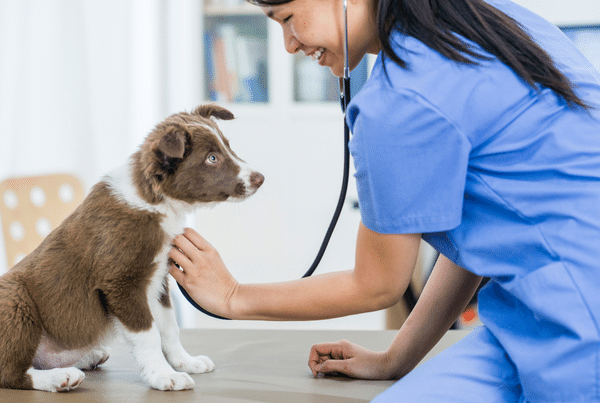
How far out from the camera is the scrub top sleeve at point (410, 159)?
2.63ft

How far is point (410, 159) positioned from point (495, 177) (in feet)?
0.46

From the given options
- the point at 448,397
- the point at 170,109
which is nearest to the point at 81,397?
the point at 448,397

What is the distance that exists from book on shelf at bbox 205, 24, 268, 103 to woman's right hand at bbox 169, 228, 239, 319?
224cm

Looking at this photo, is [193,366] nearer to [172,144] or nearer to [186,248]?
[186,248]

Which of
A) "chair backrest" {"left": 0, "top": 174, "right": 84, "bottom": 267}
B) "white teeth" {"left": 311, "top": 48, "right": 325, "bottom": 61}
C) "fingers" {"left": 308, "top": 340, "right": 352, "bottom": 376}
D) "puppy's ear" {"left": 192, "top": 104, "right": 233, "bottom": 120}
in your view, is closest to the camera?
"white teeth" {"left": 311, "top": 48, "right": 325, "bottom": 61}

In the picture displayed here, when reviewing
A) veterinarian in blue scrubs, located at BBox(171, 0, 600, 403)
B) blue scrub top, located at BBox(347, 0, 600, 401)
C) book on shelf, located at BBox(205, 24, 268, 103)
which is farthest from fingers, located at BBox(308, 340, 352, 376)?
book on shelf, located at BBox(205, 24, 268, 103)

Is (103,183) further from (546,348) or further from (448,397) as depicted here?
(546,348)

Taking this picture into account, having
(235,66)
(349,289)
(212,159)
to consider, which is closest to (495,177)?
(349,289)

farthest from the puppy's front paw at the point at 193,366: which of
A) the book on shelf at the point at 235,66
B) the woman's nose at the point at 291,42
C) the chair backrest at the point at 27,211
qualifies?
the book on shelf at the point at 235,66

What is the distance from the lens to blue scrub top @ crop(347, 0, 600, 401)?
0.79 meters

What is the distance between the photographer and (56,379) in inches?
42.3

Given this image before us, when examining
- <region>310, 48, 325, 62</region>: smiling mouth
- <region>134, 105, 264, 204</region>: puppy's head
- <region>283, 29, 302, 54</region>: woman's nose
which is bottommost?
<region>134, 105, 264, 204</region>: puppy's head

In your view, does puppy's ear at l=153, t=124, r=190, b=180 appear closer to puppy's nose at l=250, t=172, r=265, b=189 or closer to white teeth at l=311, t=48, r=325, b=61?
puppy's nose at l=250, t=172, r=265, b=189

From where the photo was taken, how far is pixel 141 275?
1.14 m
